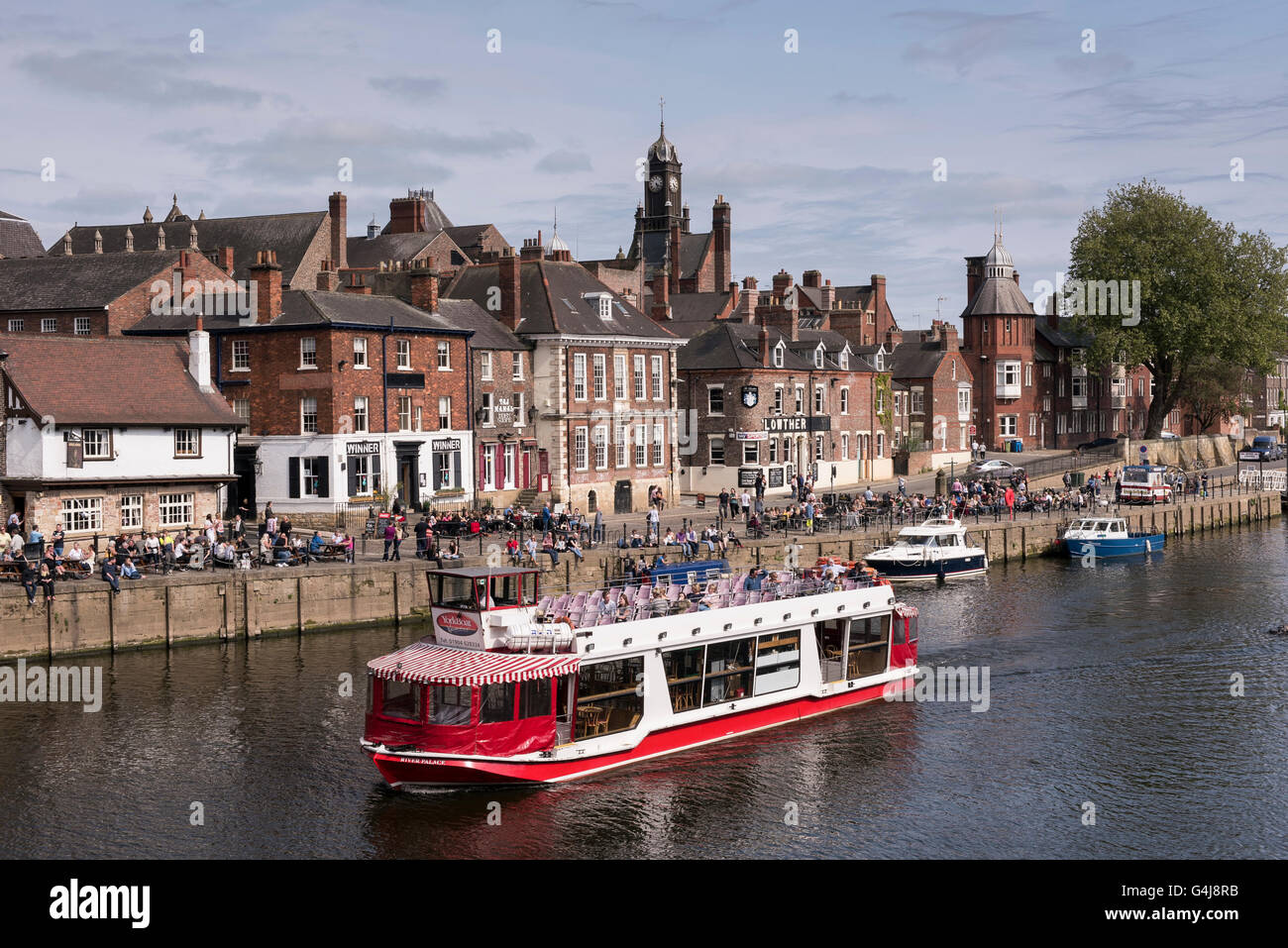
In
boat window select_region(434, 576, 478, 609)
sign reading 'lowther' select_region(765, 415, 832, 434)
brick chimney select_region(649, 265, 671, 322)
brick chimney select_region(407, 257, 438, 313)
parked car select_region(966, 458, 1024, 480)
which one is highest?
brick chimney select_region(649, 265, 671, 322)

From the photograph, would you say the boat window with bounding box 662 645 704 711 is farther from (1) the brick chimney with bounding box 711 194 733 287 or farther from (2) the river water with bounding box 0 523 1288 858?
(1) the brick chimney with bounding box 711 194 733 287

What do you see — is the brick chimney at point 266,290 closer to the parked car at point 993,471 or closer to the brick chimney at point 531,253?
the brick chimney at point 531,253

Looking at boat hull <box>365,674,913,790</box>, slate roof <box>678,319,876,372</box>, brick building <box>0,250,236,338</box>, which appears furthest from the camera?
slate roof <box>678,319,876,372</box>

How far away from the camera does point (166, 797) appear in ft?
108

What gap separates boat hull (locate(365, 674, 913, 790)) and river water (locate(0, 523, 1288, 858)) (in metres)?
0.37

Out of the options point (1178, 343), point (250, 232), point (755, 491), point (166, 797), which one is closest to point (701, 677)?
point (166, 797)

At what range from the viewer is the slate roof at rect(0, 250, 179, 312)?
69438 mm

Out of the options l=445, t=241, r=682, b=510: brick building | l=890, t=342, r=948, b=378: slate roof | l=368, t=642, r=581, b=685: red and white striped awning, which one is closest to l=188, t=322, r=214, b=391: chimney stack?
l=445, t=241, r=682, b=510: brick building

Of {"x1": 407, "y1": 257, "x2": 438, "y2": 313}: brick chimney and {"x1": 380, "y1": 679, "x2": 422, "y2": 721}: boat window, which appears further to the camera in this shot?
{"x1": 407, "y1": 257, "x2": 438, "y2": 313}: brick chimney

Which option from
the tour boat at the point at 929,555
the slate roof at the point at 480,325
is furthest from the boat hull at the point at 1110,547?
the slate roof at the point at 480,325

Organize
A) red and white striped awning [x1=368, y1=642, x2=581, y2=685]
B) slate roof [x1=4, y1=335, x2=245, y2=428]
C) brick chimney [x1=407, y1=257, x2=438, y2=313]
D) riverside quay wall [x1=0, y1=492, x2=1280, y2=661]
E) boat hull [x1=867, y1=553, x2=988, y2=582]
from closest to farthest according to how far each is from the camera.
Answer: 1. red and white striped awning [x1=368, y1=642, x2=581, y2=685]
2. riverside quay wall [x1=0, y1=492, x2=1280, y2=661]
3. slate roof [x1=4, y1=335, x2=245, y2=428]
4. boat hull [x1=867, y1=553, x2=988, y2=582]
5. brick chimney [x1=407, y1=257, x2=438, y2=313]

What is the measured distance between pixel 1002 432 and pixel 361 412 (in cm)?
6989

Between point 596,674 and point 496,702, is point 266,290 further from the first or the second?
point 496,702

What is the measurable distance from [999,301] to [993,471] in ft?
96.8
